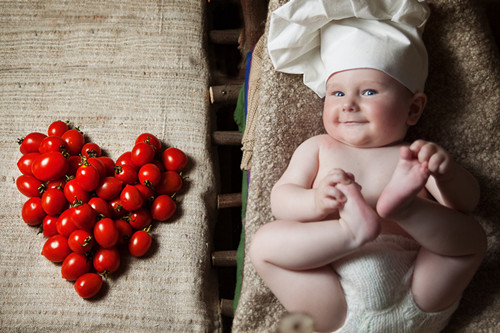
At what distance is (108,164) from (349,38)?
0.84 m

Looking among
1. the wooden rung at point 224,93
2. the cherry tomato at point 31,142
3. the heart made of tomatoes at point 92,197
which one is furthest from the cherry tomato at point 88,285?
the wooden rung at point 224,93

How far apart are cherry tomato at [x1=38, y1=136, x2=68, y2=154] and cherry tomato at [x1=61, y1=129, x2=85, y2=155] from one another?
0.02 meters

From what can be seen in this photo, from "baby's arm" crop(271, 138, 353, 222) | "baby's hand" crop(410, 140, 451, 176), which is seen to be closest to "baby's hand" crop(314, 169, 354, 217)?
"baby's arm" crop(271, 138, 353, 222)

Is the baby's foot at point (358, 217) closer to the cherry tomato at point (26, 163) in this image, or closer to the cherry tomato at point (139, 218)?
the cherry tomato at point (139, 218)

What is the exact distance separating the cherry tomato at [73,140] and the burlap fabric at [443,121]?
→ 26.2 inches

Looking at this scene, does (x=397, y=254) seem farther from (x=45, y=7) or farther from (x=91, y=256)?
(x=45, y=7)

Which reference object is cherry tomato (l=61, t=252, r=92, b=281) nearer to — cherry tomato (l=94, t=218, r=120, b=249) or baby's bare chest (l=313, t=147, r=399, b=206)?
cherry tomato (l=94, t=218, r=120, b=249)

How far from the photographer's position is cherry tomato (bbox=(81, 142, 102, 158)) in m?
1.33

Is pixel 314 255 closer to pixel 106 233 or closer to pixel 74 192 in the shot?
pixel 106 233

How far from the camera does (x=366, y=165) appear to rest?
2.92ft

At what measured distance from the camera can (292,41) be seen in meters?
0.99

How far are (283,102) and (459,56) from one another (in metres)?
0.44

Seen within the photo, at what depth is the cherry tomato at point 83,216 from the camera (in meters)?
1.21

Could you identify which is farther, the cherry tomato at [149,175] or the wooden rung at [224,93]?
the wooden rung at [224,93]
